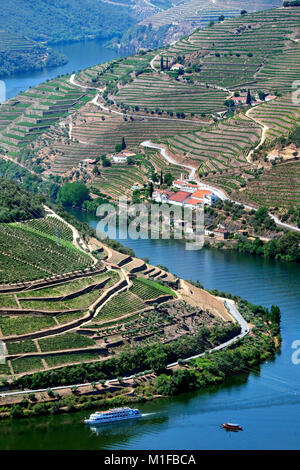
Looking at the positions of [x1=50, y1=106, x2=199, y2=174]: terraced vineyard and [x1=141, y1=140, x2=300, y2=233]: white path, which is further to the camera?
[x1=50, y1=106, x2=199, y2=174]: terraced vineyard

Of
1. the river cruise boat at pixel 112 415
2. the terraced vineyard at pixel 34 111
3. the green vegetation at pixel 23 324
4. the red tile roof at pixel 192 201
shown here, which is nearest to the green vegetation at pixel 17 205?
the green vegetation at pixel 23 324

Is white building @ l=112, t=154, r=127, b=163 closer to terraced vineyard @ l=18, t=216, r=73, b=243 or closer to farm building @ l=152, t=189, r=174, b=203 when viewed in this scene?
farm building @ l=152, t=189, r=174, b=203

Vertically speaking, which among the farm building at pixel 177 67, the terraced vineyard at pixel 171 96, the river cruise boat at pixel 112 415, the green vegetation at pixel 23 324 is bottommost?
the river cruise boat at pixel 112 415

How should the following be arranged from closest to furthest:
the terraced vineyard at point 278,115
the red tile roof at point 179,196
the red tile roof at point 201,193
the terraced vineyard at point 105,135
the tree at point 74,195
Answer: the red tile roof at point 201,193
the red tile roof at point 179,196
the tree at point 74,195
the terraced vineyard at point 278,115
the terraced vineyard at point 105,135

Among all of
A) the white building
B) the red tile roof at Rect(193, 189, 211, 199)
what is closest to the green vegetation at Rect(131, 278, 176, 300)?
the red tile roof at Rect(193, 189, 211, 199)

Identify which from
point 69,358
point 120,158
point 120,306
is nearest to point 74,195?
point 120,158

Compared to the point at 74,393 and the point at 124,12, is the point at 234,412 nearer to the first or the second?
the point at 74,393

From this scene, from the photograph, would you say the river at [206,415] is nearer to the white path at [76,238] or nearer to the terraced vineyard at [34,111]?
the white path at [76,238]
